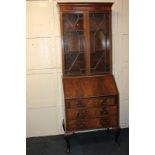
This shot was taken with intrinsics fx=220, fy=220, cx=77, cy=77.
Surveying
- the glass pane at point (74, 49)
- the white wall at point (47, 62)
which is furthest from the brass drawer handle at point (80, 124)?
the glass pane at point (74, 49)

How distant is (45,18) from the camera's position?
3258mm

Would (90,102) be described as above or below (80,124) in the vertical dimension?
above

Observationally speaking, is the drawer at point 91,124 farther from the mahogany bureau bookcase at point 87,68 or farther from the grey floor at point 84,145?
the grey floor at point 84,145

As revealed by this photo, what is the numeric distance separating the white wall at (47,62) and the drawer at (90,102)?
1.78 feet

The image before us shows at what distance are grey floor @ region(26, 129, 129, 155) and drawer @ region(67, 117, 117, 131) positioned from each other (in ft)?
0.99

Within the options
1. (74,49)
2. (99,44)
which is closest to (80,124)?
(74,49)

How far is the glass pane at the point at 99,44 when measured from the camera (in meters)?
3.16

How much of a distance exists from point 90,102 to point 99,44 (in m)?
0.88

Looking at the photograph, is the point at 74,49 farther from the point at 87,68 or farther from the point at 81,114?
the point at 81,114

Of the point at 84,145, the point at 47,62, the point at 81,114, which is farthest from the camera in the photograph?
the point at 47,62

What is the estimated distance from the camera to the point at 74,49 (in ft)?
10.4
